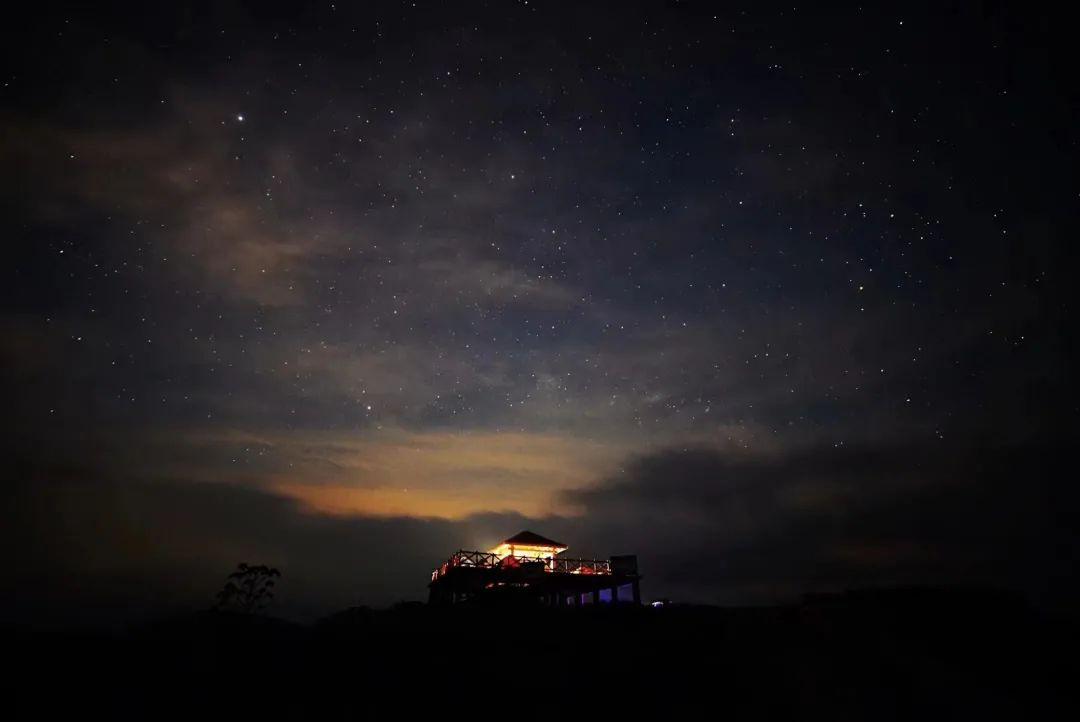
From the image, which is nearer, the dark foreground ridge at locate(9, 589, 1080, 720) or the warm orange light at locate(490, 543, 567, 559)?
the dark foreground ridge at locate(9, 589, 1080, 720)

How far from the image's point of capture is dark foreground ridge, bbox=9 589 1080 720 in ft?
A: 34.4

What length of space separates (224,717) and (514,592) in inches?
823

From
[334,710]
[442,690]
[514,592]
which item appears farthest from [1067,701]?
[514,592]

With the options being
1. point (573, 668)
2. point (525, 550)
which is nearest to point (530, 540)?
point (525, 550)

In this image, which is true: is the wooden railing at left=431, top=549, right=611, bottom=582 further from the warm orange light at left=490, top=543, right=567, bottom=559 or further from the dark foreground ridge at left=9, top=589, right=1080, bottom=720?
the dark foreground ridge at left=9, top=589, right=1080, bottom=720

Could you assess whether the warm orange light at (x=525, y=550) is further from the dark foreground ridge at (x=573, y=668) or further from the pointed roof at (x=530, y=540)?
the dark foreground ridge at (x=573, y=668)

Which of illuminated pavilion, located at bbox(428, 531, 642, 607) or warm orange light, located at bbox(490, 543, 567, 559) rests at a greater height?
warm orange light, located at bbox(490, 543, 567, 559)

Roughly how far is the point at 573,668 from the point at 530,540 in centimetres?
2181

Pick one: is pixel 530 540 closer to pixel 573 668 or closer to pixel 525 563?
pixel 525 563

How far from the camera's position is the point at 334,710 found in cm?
1040

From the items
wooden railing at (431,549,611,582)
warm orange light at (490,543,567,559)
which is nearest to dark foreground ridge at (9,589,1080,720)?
wooden railing at (431,549,611,582)

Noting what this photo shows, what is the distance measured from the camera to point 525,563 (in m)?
29.8

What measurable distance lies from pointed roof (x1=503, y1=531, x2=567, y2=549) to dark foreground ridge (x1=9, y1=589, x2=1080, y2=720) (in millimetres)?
16655

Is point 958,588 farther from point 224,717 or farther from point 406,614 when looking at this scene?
point 224,717
